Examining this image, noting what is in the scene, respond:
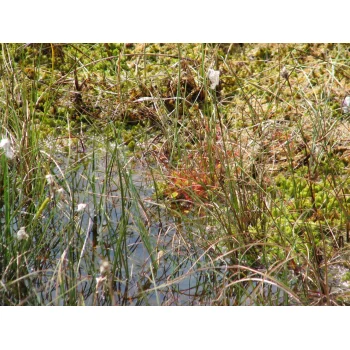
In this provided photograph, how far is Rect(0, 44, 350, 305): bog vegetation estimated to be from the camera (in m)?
2.40

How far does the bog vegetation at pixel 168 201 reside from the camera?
2396mm

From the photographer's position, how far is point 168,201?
2.91 m

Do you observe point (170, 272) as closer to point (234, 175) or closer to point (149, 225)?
point (149, 225)
